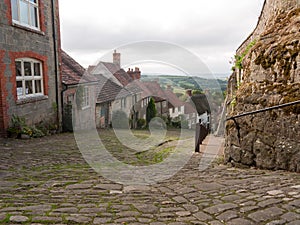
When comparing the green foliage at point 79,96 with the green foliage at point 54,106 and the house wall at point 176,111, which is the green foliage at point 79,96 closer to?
the green foliage at point 54,106

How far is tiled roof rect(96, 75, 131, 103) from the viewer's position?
19.9m

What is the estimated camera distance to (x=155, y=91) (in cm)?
2941

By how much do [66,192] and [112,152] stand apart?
176 inches

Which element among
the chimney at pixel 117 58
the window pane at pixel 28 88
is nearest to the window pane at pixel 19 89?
the window pane at pixel 28 88

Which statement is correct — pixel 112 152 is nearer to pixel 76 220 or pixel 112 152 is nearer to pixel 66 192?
pixel 66 192

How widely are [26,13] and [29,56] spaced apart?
66.9 inches

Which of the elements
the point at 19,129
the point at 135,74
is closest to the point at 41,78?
the point at 19,129

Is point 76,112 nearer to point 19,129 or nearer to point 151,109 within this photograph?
point 19,129

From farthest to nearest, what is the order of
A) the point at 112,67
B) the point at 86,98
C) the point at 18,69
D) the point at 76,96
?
the point at 112,67
the point at 86,98
the point at 76,96
the point at 18,69

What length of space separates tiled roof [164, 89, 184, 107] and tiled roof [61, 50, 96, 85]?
13.6 metres

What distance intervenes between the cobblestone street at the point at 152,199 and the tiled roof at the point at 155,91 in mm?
23669

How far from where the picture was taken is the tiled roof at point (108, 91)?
19859 mm

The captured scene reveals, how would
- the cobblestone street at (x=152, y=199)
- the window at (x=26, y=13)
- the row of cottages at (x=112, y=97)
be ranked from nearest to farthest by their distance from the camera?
the cobblestone street at (x=152, y=199) → the window at (x=26, y=13) → the row of cottages at (x=112, y=97)

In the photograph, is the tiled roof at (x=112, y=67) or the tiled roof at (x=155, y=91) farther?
the tiled roof at (x=155, y=91)
